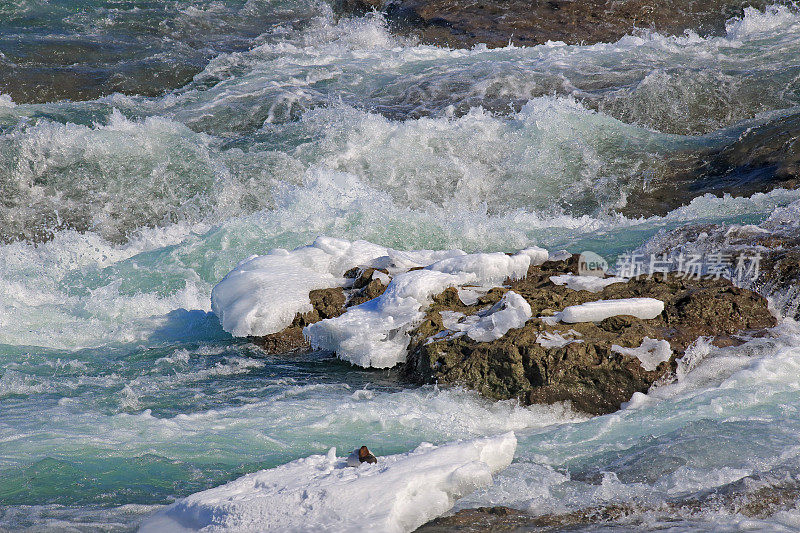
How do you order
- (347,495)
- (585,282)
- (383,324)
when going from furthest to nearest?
(585,282)
(383,324)
(347,495)

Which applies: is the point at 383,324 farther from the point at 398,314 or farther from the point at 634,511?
the point at 634,511

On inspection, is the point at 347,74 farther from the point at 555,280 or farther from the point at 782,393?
the point at 782,393

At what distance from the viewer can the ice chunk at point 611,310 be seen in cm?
424

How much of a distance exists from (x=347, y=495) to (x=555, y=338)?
69.4 inches

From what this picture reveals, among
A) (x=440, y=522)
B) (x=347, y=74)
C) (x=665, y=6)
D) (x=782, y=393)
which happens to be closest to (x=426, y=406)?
(x=440, y=522)

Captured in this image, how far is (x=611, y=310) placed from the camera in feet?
14.0

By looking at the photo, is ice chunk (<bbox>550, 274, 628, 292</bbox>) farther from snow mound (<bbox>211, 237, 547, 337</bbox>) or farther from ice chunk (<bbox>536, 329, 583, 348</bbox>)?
ice chunk (<bbox>536, 329, 583, 348</bbox>)

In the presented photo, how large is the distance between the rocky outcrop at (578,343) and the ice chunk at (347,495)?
0.99m

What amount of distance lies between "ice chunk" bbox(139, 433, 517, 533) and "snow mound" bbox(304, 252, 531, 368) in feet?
4.65

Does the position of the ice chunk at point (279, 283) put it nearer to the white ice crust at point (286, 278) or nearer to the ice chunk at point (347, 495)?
the white ice crust at point (286, 278)

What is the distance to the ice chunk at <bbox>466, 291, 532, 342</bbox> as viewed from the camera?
419 cm

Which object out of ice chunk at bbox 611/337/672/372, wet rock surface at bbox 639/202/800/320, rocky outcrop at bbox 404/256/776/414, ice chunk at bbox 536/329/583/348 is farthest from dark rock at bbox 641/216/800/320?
ice chunk at bbox 536/329/583/348

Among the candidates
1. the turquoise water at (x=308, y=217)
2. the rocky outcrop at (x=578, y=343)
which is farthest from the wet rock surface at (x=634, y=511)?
the rocky outcrop at (x=578, y=343)

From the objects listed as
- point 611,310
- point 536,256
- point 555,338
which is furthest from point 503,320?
point 536,256
